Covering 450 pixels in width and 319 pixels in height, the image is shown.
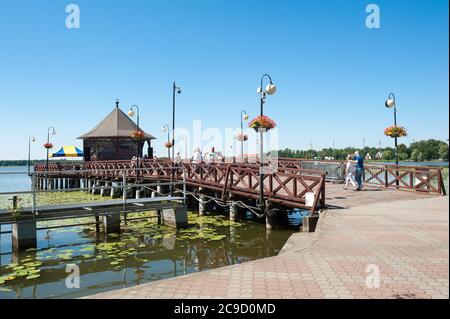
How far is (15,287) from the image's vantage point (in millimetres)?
7930

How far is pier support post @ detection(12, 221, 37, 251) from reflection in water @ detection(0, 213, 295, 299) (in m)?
0.32

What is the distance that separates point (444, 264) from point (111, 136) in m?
38.9

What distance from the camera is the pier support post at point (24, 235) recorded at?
11.1 metres

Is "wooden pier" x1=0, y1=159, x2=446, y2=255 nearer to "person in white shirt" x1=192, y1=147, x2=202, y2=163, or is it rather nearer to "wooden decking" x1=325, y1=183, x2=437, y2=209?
"wooden decking" x1=325, y1=183, x2=437, y2=209

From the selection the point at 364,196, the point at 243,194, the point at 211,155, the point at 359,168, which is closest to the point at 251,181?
the point at 243,194

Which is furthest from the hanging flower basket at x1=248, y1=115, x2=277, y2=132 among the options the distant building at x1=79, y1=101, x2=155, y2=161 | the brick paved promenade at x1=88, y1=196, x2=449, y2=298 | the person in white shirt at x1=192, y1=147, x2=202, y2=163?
the distant building at x1=79, y1=101, x2=155, y2=161

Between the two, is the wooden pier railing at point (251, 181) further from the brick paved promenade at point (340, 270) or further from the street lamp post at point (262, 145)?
the brick paved promenade at point (340, 270)

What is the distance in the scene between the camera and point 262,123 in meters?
13.8

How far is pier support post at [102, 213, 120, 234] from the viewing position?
13258 mm

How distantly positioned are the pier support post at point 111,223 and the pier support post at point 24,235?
2.51 m

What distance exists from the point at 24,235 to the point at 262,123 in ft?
30.2
